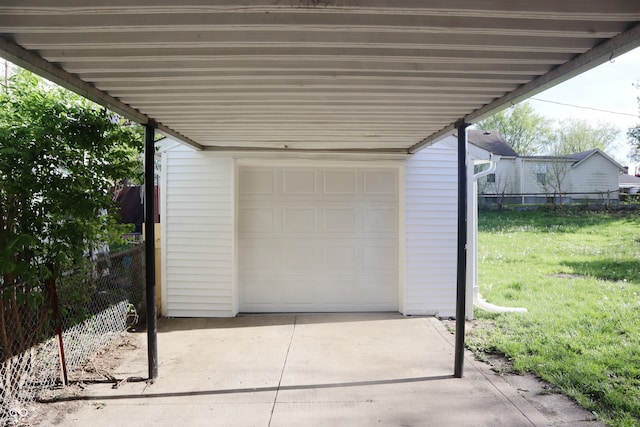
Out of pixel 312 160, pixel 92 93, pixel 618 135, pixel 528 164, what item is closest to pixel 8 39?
pixel 92 93

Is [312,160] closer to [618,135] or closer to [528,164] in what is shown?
[528,164]

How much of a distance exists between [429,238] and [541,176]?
67.3 ft

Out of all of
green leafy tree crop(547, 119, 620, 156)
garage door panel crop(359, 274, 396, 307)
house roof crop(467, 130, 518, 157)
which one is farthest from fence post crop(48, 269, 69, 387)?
green leafy tree crop(547, 119, 620, 156)

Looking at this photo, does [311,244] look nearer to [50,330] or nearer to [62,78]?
[50,330]

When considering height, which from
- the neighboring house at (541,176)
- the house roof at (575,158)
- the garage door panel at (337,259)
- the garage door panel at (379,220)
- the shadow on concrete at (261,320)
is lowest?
the shadow on concrete at (261,320)

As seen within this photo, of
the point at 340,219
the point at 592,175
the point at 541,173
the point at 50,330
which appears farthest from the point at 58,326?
the point at 592,175

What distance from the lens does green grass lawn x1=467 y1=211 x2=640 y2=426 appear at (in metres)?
3.72

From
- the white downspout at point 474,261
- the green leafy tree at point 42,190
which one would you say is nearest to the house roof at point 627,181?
the white downspout at point 474,261

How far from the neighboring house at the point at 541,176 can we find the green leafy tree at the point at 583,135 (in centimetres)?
269

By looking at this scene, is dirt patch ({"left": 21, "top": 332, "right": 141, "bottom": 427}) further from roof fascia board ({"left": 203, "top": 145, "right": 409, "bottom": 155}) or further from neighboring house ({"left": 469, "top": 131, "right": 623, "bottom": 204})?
neighboring house ({"left": 469, "top": 131, "right": 623, "bottom": 204})

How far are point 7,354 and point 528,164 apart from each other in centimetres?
2539

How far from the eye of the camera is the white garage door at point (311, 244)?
644 centimetres

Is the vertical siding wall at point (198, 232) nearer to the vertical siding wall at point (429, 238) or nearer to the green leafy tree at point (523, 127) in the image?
the vertical siding wall at point (429, 238)

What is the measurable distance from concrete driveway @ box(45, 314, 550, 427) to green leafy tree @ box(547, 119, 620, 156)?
1077 inches
